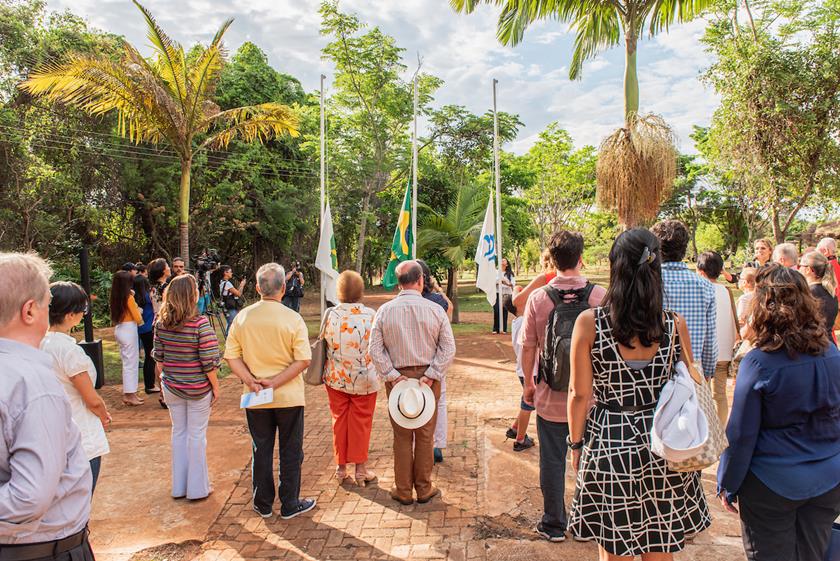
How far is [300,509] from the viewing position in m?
4.17

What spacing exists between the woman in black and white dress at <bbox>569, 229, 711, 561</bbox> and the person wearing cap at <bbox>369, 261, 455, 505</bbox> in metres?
1.83

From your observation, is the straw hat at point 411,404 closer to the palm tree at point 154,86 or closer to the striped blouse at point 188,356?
the striped blouse at point 188,356

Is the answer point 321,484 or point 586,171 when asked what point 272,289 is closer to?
point 321,484

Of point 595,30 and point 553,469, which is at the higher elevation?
point 595,30

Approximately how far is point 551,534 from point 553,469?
1.60 feet

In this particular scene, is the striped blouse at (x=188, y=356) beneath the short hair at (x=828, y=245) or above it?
beneath

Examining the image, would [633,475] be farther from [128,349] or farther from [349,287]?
[128,349]

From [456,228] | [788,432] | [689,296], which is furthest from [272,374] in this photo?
[456,228]

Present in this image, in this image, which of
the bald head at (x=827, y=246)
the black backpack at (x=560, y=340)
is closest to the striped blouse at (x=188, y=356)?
the black backpack at (x=560, y=340)

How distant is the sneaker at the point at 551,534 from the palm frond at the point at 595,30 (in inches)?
269

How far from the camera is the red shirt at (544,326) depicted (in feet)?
11.2

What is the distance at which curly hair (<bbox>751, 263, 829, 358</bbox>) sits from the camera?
226cm

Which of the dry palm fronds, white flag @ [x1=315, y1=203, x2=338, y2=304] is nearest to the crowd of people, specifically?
the dry palm fronds

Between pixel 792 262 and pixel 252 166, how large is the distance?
2012cm
